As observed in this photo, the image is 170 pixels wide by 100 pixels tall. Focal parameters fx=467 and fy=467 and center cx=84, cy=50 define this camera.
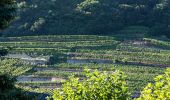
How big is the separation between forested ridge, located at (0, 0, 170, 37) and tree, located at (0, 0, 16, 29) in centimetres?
6595

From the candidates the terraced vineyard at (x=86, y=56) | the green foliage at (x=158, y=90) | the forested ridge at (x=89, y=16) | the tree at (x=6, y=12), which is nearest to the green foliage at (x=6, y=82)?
the tree at (x=6, y=12)

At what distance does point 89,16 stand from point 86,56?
19.0 meters

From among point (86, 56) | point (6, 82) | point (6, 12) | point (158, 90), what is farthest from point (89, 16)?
point (158, 90)

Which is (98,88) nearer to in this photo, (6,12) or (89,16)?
(6,12)

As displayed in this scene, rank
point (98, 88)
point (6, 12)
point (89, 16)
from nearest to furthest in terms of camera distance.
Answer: point (98, 88) < point (6, 12) < point (89, 16)

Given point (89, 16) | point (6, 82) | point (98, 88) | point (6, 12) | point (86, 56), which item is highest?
point (6, 12)

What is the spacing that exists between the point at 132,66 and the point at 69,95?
52.5 metres

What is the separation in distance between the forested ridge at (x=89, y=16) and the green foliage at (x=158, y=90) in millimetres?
68383

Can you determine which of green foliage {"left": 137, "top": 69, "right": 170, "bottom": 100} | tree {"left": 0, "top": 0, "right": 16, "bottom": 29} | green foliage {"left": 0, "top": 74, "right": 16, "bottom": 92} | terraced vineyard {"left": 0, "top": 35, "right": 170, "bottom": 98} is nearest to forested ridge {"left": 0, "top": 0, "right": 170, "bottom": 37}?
terraced vineyard {"left": 0, "top": 35, "right": 170, "bottom": 98}

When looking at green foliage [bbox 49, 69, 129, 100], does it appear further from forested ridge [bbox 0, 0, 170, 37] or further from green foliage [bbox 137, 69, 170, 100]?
forested ridge [bbox 0, 0, 170, 37]

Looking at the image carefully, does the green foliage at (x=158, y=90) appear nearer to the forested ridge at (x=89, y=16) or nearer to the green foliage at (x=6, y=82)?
the green foliage at (x=6, y=82)

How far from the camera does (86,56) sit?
237 ft

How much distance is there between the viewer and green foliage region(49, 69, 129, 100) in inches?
669

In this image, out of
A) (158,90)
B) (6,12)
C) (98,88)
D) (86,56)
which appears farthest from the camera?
(86,56)
